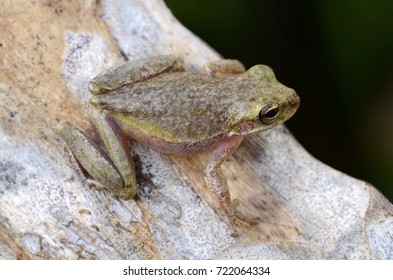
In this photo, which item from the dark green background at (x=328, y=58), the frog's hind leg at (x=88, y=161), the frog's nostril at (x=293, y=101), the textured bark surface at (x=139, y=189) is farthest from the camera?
the dark green background at (x=328, y=58)

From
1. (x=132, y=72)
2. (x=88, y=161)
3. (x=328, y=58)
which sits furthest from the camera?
(x=328, y=58)

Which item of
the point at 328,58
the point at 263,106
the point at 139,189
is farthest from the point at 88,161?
the point at 328,58

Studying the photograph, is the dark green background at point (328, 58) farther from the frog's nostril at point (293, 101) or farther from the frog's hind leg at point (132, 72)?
the frog's nostril at point (293, 101)

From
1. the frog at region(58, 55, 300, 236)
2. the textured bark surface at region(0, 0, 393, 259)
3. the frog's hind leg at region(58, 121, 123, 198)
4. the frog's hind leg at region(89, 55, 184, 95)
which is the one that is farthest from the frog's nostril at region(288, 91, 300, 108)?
the frog's hind leg at region(58, 121, 123, 198)

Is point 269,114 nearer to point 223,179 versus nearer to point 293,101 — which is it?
point 293,101

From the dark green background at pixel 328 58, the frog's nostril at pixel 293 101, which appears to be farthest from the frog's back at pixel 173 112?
the dark green background at pixel 328 58

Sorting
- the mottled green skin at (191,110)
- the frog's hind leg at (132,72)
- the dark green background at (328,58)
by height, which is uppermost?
the frog's hind leg at (132,72)

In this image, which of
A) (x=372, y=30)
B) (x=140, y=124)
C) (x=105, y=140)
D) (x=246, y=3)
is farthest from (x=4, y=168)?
(x=372, y=30)
